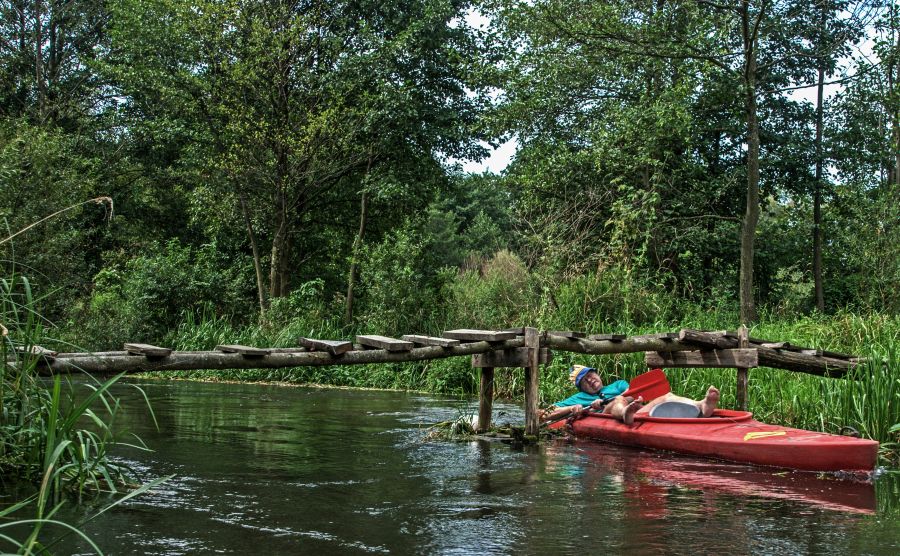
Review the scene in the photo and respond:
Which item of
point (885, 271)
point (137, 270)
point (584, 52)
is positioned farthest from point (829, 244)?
point (137, 270)

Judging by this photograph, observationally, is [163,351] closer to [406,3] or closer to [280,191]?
[280,191]

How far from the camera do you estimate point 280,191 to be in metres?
20.0

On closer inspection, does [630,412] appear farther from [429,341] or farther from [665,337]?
[429,341]

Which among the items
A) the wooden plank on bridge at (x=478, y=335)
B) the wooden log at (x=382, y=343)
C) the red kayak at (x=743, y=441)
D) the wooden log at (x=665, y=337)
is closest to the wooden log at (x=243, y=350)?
the wooden log at (x=382, y=343)

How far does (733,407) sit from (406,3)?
46.4ft

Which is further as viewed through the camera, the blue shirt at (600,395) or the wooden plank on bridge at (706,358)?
the blue shirt at (600,395)

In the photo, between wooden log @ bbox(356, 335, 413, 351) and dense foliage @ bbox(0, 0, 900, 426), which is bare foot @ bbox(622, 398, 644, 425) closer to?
wooden log @ bbox(356, 335, 413, 351)

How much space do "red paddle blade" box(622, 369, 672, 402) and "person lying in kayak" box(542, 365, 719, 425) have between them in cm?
9

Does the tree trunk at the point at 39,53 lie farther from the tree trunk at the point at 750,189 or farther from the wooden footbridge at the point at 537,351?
the wooden footbridge at the point at 537,351

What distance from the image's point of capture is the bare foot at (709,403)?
8055 mm

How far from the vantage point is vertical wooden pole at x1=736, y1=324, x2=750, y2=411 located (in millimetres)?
9297

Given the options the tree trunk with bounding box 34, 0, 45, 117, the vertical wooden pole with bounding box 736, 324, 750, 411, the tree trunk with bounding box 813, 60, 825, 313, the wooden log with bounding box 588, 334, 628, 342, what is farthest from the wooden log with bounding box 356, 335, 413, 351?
the tree trunk with bounding box 34, 0, 45, 117

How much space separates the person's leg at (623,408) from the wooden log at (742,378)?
1.23 m

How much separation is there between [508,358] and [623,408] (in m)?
1.27
